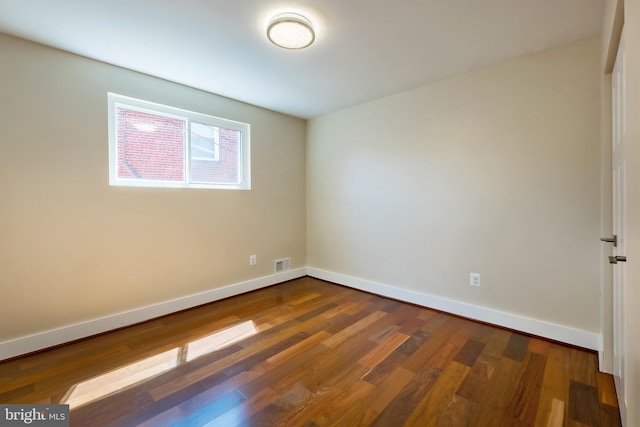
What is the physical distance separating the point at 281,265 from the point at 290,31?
283 cm

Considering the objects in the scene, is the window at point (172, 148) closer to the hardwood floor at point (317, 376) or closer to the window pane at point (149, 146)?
the window pane at point (149, 146)

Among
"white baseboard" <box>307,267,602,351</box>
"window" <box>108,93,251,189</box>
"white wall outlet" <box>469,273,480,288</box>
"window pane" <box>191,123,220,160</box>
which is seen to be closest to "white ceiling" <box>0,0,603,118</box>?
"window" <box>108,93,251,189</box>

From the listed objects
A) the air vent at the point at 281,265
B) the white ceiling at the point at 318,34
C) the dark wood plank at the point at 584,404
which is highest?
the white ceiling at the point at 318,34

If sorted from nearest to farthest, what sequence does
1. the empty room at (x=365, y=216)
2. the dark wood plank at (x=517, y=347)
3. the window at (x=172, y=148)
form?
the empty room at (x=365, y=216), the dark wood plank at (x=517, y=347), the window at (x=172, y=148)

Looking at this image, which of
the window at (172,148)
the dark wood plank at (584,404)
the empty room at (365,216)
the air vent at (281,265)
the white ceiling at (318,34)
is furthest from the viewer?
the air vent at (281,265)

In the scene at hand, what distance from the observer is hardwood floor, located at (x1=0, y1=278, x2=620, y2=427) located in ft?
4.85

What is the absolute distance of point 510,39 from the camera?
2.06 m

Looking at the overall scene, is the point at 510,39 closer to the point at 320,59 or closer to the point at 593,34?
the point at 593,34

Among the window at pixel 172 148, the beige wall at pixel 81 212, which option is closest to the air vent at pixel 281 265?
the beige wall at pixel 81 212

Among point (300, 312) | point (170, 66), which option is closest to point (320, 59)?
point (170, 66)

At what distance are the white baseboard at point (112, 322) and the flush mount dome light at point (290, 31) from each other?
259 centimetres

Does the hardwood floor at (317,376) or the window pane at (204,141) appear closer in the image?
the hardwood floor at (317,376)

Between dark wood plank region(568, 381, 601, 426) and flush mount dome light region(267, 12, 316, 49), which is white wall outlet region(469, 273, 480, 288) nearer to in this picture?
dark wood plank region(568, 381, 601, 426)

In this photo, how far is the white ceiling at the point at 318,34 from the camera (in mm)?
1713
